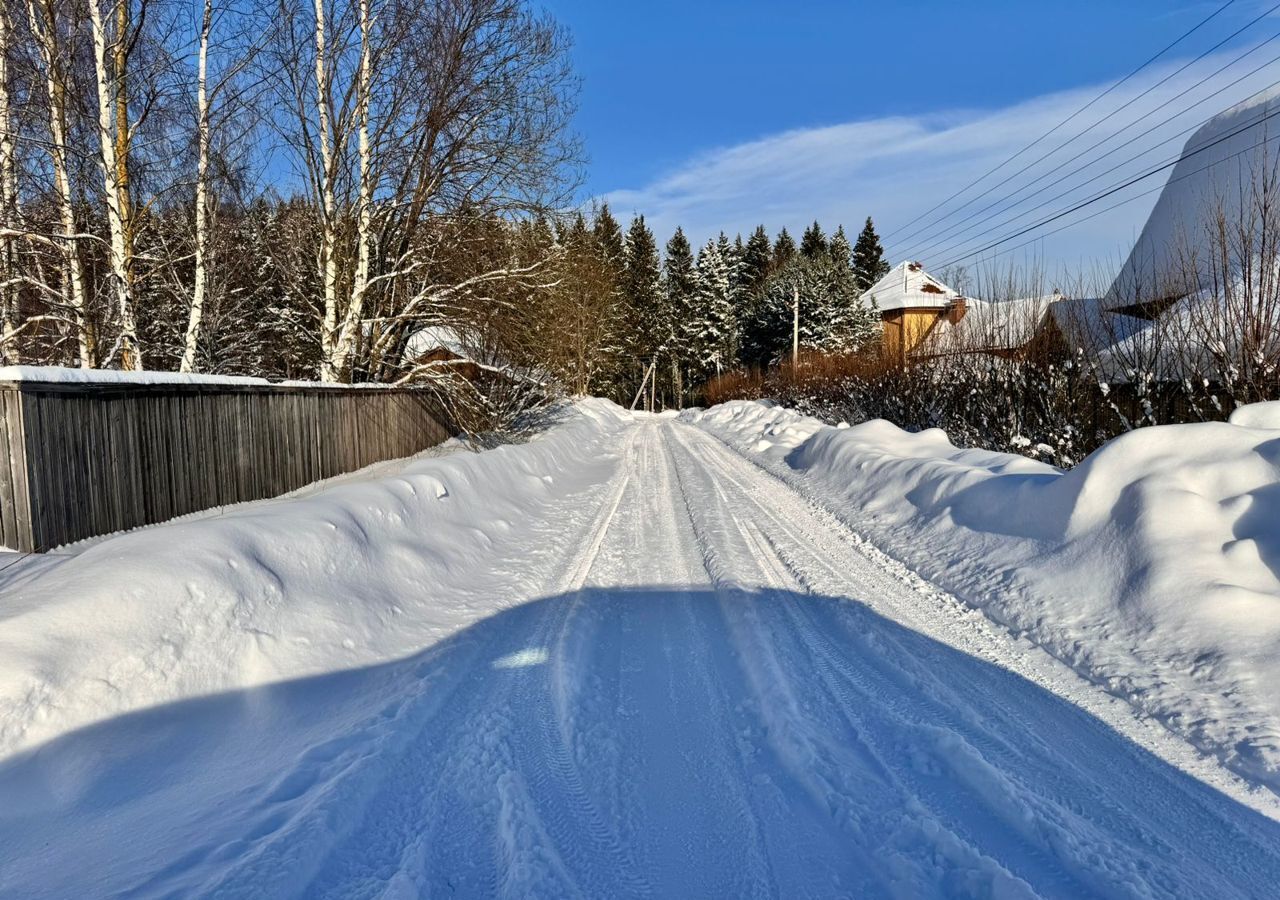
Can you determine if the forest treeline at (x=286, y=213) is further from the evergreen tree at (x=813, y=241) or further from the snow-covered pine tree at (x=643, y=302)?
the evergreen tree at (x=813, y=241)

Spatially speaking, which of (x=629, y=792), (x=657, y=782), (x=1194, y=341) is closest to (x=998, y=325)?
Result: (x=1194, y=341)

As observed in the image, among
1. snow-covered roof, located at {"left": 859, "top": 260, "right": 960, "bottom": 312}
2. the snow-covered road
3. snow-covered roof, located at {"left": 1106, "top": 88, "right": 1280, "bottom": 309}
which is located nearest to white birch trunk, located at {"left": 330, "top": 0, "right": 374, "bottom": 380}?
the snow-covered road

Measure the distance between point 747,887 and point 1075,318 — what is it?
490 inches

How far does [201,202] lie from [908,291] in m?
52.8

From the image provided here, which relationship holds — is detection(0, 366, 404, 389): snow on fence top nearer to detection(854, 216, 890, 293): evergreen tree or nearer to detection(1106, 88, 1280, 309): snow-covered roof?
detection(1106, 88, 1280, 309): snow-covered roof

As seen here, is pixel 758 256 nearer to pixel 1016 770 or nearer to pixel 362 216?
pixel 362 216

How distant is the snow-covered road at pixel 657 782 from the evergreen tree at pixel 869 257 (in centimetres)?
7910

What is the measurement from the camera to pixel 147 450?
6.90 m

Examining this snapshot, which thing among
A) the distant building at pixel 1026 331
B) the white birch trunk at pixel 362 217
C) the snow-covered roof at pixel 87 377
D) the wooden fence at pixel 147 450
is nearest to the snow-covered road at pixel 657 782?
the wooden fence at pixel 147 450

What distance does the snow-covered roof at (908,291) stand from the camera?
168ft

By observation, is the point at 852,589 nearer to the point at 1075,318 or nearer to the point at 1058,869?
the point at 1058,869

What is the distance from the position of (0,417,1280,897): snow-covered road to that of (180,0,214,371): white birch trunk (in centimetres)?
821

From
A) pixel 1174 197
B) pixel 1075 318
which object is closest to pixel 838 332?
pixel 1174 197

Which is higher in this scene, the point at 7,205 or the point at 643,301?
the point at 643,301
